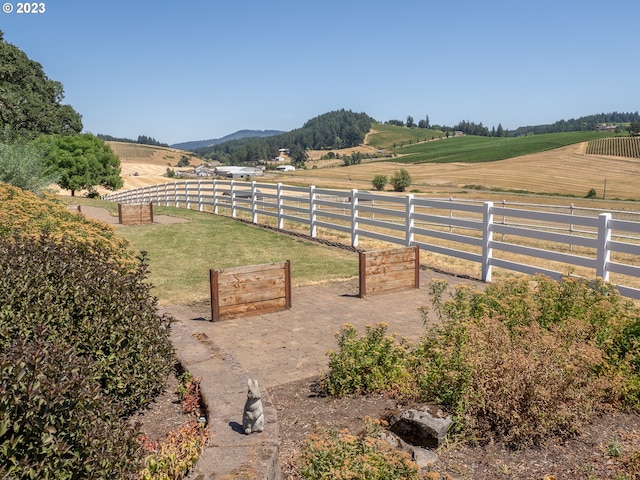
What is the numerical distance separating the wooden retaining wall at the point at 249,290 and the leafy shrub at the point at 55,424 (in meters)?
4.81

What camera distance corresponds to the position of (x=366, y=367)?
5176 mm

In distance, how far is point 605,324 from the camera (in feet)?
18.3

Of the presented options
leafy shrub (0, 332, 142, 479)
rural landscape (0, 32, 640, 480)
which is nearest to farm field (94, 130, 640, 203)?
rural landscape (0, 32, 640, 480)

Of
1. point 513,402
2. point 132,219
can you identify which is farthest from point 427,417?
point 132,219

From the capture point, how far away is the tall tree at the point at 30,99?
36625mm

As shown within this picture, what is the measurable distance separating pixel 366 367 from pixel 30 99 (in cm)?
4423

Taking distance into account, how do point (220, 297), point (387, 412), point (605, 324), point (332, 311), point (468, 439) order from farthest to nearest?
point (332, 311), point (220, 297), point (605, 324), point (387, 412), point (468, 439)

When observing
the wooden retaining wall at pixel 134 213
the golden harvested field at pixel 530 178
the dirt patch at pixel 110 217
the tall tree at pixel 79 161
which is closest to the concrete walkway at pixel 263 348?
the wooden retaining wall at pixel 134 213

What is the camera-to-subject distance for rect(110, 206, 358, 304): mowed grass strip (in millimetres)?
10641

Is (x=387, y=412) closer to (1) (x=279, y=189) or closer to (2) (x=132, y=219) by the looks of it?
(1) (x=279, y=189)

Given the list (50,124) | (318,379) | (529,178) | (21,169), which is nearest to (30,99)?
(50,124)

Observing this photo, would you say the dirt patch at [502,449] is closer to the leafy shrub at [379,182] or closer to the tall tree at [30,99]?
the tall tree at [30,99]

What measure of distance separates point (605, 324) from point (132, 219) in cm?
1678

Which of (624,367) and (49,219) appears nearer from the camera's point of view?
(624,367)
